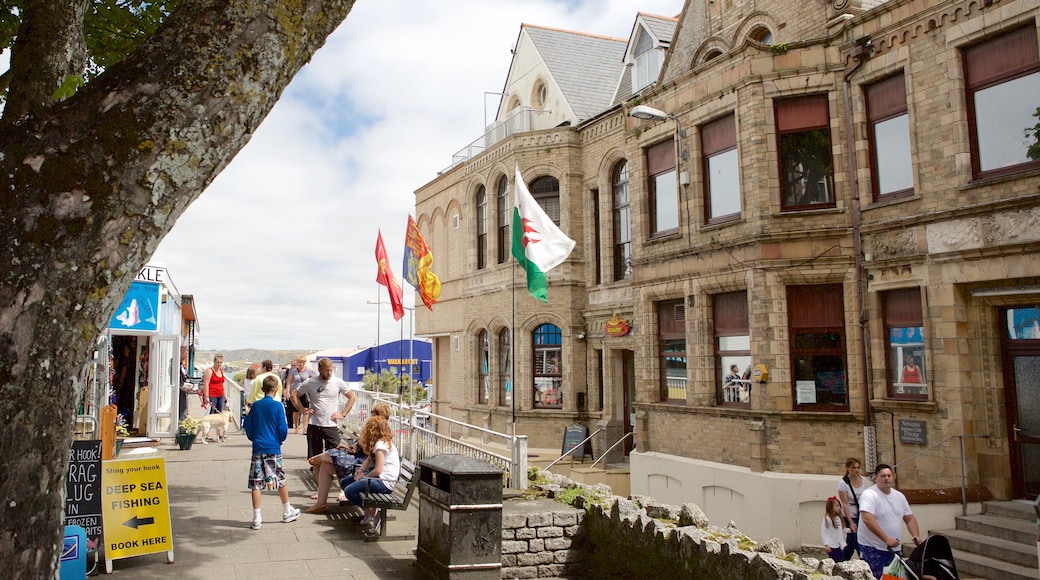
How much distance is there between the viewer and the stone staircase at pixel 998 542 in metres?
10.0

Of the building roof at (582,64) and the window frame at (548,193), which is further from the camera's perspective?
the building roof at (582,64)

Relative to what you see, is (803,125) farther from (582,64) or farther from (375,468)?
(582,64)

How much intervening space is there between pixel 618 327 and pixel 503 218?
5.90m

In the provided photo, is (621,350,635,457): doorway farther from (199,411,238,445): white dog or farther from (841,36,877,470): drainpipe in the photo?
(199,411,238,445): white dog

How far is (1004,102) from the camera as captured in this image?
38.8 feet

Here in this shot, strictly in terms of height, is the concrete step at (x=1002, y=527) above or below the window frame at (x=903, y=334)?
below

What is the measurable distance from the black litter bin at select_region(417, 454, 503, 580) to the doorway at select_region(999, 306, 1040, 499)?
857cm

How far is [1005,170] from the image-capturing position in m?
11.7

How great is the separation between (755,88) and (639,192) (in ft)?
13.7

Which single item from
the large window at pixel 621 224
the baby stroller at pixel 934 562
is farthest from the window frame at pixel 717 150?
the baby stroller at pixel 934 562

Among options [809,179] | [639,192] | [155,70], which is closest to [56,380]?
[155,70]

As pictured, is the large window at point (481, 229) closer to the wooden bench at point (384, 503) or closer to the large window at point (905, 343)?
the large window at point (905, 343)

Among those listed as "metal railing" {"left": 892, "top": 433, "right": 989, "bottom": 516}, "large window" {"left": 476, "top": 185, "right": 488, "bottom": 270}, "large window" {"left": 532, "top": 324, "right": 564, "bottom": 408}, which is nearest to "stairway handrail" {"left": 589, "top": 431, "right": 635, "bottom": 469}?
"large window" {"left": 532, "top": 324, "right": 564, "bottom": 408}

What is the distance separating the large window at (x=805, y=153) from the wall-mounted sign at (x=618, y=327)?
6222 millimetres
